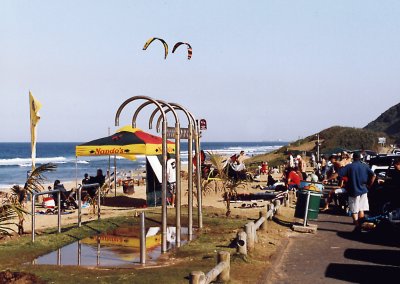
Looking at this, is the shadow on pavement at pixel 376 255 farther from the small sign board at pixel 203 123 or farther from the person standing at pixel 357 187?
the small sign board at pixel 203 123

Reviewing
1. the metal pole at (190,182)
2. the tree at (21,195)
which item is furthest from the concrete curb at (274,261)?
the tree at (21,195)

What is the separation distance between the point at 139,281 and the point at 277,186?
1405cm

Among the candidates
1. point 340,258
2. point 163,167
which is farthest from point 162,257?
point 340,258

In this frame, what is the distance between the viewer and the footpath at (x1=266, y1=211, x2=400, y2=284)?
26.7 ft

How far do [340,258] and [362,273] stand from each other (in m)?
1.14

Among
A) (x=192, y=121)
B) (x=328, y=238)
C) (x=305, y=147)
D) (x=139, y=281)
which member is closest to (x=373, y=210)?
(x=328, y=238)

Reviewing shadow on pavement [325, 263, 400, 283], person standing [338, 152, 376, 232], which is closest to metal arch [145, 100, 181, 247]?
shadow on pavement [325, 263, 400, 283]

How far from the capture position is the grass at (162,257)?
310 inches

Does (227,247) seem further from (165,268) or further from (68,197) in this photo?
(68,197)

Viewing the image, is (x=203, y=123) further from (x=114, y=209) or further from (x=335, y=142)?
(x=335, y=142)

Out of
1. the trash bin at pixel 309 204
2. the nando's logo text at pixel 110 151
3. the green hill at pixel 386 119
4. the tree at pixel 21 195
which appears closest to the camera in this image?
the tree at pixel 21 195

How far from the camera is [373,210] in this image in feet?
45.5

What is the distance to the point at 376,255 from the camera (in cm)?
958

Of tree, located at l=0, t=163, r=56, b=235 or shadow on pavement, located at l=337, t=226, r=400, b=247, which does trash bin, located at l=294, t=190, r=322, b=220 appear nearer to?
shadow on pavement, located at l=337, t=226, r=400, b=247
